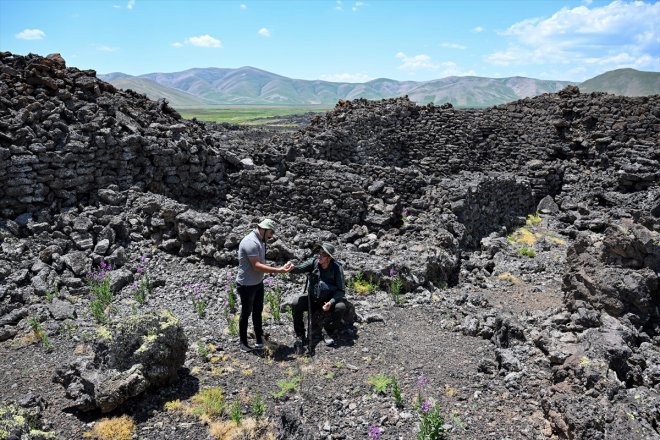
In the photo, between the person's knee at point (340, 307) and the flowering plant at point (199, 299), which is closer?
the person's knee at point (340, 307)

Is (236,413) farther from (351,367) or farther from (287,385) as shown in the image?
(351,367)

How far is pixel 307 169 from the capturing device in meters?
17.0

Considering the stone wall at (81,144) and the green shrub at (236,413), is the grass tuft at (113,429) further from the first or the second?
the stone wall at (81,144)

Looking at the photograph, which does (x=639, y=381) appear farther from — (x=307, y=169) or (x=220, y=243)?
(x=307, y=169)

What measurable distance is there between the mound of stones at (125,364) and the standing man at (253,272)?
1.29 metres

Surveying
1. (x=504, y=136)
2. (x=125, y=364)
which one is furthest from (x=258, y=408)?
(x=504, y=136)

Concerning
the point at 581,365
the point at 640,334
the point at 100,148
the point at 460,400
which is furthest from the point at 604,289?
the point at 100,148

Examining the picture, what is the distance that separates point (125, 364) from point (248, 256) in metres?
2.65

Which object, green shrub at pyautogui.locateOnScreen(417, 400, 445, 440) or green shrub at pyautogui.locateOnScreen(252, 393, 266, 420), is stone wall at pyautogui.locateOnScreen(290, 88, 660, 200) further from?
green shrub at pyautogui.locateOnScreen(417, 400, 445, 440)

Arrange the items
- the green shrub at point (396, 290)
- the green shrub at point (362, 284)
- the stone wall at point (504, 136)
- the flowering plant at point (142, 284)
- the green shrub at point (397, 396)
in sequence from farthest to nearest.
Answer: the stone wall at point (504, 136)
the green shrub at point (362, 284)
the green shrub at point (396, 290)
the flowering plant at point (142, 284)
the green shrub at point (397, 396)

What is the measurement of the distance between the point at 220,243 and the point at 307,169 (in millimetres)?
5192

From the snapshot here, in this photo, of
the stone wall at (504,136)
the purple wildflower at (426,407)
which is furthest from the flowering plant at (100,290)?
the stone wall at (504,136)

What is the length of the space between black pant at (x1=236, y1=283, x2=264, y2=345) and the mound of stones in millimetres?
1240

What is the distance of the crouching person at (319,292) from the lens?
30.1 feet
